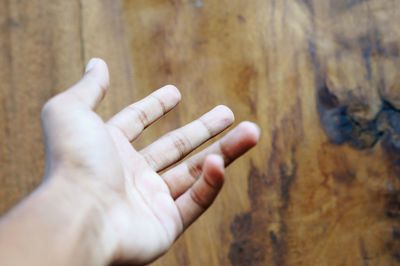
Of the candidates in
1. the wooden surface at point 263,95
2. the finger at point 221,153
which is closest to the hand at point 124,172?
the finger at point 221,153

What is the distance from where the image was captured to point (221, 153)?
522 millimetres

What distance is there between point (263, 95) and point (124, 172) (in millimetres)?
284

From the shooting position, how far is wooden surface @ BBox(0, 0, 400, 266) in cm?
69

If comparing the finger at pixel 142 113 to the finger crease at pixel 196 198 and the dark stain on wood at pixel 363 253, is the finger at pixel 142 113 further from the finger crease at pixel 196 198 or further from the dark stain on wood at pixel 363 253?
the dark stain on wood at pixel 363 253

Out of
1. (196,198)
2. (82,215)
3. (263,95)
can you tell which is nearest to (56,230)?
(82,215)

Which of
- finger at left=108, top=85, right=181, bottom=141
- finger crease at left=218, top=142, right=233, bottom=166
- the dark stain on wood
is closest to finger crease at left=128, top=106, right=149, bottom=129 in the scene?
finger at left=108, top=85, right=181, bottom=141

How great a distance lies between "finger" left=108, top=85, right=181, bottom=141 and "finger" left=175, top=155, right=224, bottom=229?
0.11 metres

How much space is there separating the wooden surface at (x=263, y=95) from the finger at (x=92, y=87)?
20 centimetres

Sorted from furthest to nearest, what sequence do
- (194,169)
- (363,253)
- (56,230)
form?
(363,253), (194,169), (56,230)

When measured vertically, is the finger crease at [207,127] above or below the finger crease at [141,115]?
below

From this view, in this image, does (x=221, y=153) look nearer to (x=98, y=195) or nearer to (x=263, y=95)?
(x=98, y=195)

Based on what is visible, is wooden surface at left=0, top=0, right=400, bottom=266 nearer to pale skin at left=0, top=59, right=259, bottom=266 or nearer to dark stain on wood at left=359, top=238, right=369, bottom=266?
dark stain on wood at left=359, top=238, right=369, bottom=266

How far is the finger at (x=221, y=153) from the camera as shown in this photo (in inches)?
19.8

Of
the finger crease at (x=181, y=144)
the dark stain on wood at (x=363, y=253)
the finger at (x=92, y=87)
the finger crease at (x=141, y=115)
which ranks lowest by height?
the dark stain on wood at (x=363, y=253)
